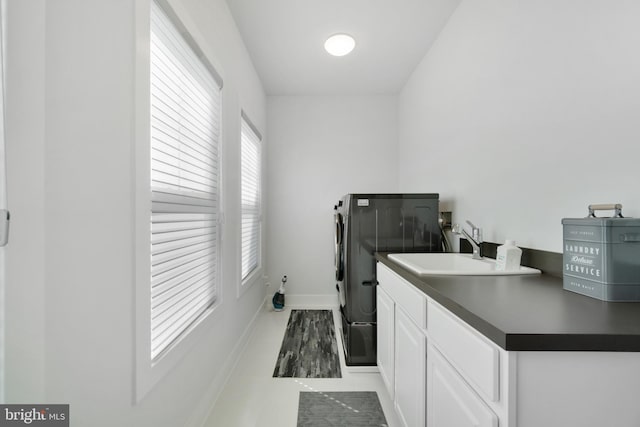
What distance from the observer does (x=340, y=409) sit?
68.3 inches

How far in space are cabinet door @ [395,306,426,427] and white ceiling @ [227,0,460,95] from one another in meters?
2.21

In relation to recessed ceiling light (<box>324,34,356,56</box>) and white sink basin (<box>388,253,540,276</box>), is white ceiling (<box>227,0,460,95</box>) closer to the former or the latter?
recessed ceiling light (<box>324,34,356,56</box>)

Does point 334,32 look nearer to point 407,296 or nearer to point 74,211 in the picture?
point 407,296

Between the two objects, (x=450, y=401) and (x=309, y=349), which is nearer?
(x=450, y=401)

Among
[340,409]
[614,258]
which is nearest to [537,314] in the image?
[614,258]

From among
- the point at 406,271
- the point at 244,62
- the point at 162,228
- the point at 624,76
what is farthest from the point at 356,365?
the point at 244,62

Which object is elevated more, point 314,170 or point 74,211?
point 314,170

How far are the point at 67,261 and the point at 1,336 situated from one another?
20 cm

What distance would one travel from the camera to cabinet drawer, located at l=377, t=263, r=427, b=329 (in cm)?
117

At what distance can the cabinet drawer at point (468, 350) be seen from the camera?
681 millimetres

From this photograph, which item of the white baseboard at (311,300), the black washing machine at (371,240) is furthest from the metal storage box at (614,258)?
the white baseboard at (311,300)

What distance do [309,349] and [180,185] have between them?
183cm

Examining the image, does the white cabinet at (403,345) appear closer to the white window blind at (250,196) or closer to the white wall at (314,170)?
the white window blind at (250,196)

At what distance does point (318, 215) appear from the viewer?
373 cm
